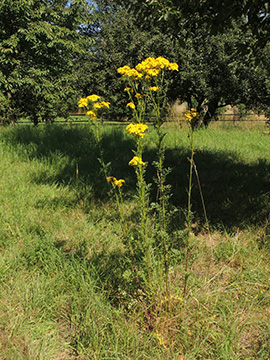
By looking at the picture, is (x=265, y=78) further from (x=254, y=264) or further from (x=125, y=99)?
(x=254, y=264)

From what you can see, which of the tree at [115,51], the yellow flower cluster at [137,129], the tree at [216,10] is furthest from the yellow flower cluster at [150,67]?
the tree at [115,51]

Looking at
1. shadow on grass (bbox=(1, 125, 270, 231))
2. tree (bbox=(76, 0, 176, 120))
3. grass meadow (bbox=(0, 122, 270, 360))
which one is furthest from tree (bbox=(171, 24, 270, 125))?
grass meadow (bbox=(0, 122, 270, 360))

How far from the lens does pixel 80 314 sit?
1.85 metres

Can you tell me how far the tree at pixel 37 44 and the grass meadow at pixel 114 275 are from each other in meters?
7.65

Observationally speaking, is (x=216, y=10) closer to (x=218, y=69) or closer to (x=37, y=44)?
(x=218, y=69)

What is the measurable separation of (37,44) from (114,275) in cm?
1131

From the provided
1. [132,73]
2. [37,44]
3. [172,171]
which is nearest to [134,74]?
[132,73]

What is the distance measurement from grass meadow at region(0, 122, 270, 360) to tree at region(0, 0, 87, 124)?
7648 mm

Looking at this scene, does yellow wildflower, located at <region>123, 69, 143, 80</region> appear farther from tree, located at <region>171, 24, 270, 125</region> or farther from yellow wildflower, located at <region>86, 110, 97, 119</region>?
tree, located at <region>171, 24, 270, 125</region>

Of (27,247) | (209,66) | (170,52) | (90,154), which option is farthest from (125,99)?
(27,247)

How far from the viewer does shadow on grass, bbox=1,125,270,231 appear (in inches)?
134

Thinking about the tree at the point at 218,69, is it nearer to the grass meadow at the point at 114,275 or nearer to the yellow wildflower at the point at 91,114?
the grass meadow at the point at 114,275

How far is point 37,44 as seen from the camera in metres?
10.9

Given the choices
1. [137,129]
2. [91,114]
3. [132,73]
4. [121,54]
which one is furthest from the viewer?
[121,54]
